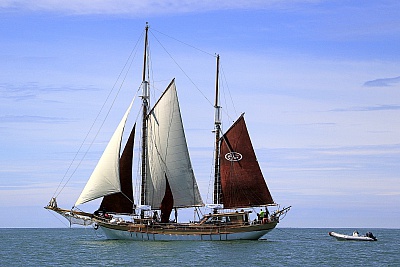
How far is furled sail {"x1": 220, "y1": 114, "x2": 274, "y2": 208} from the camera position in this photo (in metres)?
76.9

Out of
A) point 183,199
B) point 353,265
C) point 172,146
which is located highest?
point 172,146

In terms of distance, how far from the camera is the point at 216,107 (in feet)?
259

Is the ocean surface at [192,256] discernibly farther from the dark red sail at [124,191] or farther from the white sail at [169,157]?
the white sail at [169,157]

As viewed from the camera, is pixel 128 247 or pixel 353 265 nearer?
pixel 353 265

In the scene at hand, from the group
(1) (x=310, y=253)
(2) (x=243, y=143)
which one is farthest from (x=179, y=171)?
(1) (x=310, y=253)

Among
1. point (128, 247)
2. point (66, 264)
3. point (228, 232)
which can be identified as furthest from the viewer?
point (228, 232)

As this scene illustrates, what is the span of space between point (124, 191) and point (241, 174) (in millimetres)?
11966

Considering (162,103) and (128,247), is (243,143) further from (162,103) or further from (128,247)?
(128,247)

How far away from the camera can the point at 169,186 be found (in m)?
74.6

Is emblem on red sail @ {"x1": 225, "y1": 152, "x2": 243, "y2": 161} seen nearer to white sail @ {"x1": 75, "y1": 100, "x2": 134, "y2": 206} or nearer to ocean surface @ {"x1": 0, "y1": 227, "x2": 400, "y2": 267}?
ocean surface @ {"x1": 0, "y1": 227, "x2": 400, "y2": 267}

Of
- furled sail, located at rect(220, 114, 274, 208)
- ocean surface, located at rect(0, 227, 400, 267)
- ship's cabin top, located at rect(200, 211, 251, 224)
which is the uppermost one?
furled sail, located at rect(220, 114, 274, 208)

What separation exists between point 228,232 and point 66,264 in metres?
20.6

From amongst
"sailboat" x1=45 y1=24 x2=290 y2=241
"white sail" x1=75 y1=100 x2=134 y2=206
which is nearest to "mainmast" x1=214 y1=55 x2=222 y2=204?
"sailboat" x1=45 y1=24 x2=290 y2=241

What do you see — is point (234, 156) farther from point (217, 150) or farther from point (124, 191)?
point (124, 191)
